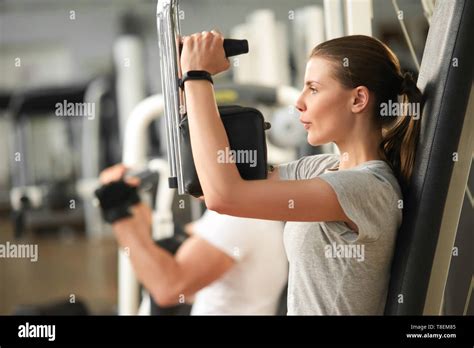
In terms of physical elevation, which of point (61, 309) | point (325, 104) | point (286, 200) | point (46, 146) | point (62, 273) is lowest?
point (62, 273)

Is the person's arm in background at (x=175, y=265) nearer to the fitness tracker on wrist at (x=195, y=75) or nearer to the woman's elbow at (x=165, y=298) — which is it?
the woman's elbow at (x=165, y=298)

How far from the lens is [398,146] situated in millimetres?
1234

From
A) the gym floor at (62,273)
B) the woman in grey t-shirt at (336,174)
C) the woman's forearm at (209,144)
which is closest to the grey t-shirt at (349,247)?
the woman in grey t-shirt at (336,174)

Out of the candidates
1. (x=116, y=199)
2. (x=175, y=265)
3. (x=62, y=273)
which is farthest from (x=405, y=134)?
(x=62, y=273)

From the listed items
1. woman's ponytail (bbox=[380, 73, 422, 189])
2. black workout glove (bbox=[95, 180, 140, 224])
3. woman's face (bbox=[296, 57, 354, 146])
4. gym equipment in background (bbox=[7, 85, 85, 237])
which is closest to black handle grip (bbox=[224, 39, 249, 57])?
woman's face (bbox=[296, 57, 354, 146])

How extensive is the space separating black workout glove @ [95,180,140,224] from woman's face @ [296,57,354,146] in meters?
0.86

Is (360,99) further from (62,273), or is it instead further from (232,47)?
(62,273)

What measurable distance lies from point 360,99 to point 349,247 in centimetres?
22

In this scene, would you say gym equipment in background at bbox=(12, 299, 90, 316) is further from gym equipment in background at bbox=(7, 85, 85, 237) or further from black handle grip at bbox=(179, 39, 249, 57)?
gym equipment in background at bbox=(7, 85, 85, 237)

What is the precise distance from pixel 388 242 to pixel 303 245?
0.13 meters

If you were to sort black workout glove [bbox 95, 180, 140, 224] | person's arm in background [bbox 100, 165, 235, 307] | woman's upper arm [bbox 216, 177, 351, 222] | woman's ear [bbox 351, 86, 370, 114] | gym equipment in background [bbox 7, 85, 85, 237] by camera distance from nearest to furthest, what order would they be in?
woman's upper arm [bbox 216, 177, 351, 222] < woman's ear [bbox 351, 86, 370, 114] < person's arm in background [bbox 100, 165, 235, 307] < black workout glove [bbox 95, 180, 140, 224] < gym equipment in background [bbox 7, 85, 85, 237]

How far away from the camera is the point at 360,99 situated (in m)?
1.20

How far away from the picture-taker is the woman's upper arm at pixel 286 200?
3.57 ft

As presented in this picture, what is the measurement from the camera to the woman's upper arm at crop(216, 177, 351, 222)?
3.57 ft
